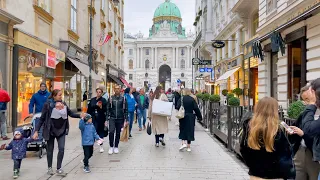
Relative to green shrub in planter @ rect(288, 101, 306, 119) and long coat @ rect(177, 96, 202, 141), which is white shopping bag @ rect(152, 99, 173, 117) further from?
green shrub in planter @ rect(288, 101, 306, 119)

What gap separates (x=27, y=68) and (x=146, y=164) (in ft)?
28.3

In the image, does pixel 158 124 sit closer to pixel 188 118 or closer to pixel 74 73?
pixel 188 118

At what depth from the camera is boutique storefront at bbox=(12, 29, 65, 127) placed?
1282cm

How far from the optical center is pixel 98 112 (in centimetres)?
891

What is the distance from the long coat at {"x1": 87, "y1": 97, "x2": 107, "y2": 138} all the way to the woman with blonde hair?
19.1ft

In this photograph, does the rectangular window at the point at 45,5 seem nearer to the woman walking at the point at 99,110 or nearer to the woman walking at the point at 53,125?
the woman walking at the point at 99,110

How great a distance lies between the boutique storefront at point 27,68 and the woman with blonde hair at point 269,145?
11038mm

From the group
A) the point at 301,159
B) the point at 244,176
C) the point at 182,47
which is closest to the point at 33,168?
the point at 244,176

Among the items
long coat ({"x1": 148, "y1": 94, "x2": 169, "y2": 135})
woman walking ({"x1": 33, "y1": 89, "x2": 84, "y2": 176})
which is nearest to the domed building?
long coat ({"x1": 148, "y1": 94, "x2": 169, "y2": 135})

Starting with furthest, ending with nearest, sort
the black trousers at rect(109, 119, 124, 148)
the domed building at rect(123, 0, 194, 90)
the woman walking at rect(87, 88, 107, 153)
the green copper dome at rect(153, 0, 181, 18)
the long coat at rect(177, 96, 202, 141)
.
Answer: the green copper dome at rect(153, 0, 181, 18) → the domed building at rect(123, 0, 194, 90) → the long coat at rect(177, 96, 202, 141) → the black trousers at rect(109, 119, 124, 148) → the woman walking at rect(87, 88, 107, 153)

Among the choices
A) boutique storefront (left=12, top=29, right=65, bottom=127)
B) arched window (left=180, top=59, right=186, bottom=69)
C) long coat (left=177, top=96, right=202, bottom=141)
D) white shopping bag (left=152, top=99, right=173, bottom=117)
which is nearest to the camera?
long coat (left=177, top=96, right=202, bottom=141)

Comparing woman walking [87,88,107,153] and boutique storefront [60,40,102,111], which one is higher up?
boutique storefront [60,40,102,111]

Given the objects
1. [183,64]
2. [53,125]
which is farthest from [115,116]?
[183,64]

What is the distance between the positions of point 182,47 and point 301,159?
106 metres
